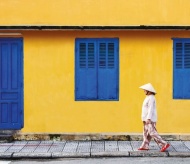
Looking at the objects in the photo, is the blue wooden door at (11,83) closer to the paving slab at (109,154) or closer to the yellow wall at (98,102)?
the yellow wall at (98,102)

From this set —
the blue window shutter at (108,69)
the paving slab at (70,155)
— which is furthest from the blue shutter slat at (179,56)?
the paving slab at (70,155)

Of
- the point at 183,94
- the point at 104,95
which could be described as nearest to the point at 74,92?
the point at 104,95

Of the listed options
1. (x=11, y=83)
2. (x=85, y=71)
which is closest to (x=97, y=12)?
(x=85, y=71)

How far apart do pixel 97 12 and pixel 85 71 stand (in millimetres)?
1656

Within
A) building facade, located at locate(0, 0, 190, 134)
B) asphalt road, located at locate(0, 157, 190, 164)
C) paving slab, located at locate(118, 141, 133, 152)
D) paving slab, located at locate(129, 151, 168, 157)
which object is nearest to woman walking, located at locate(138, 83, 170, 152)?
paving slab, located at locate(129, 151, 168, 157)

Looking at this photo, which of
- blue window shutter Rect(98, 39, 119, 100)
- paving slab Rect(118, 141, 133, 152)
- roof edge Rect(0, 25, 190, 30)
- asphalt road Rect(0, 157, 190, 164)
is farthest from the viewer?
blue window shutter Rect(98, 39, 119, 100)

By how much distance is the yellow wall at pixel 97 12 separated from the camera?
14.8 metres

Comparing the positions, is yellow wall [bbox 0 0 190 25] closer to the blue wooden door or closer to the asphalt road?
the blue wooden door

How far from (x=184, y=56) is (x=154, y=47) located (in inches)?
34.0

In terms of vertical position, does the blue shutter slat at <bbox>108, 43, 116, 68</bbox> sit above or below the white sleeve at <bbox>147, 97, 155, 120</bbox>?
above

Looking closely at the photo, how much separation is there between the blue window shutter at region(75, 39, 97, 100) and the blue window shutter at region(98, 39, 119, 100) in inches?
6.5

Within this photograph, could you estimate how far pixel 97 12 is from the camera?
48.6 ft

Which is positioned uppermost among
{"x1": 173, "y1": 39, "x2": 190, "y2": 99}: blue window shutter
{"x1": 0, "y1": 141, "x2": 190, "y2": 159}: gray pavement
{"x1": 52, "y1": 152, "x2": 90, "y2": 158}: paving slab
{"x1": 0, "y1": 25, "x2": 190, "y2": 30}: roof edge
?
{"x1": 0, "y1": 25, "x2": 190, "y2": 30}: roof edge

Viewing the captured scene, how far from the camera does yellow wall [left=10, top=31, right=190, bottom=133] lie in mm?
14797
